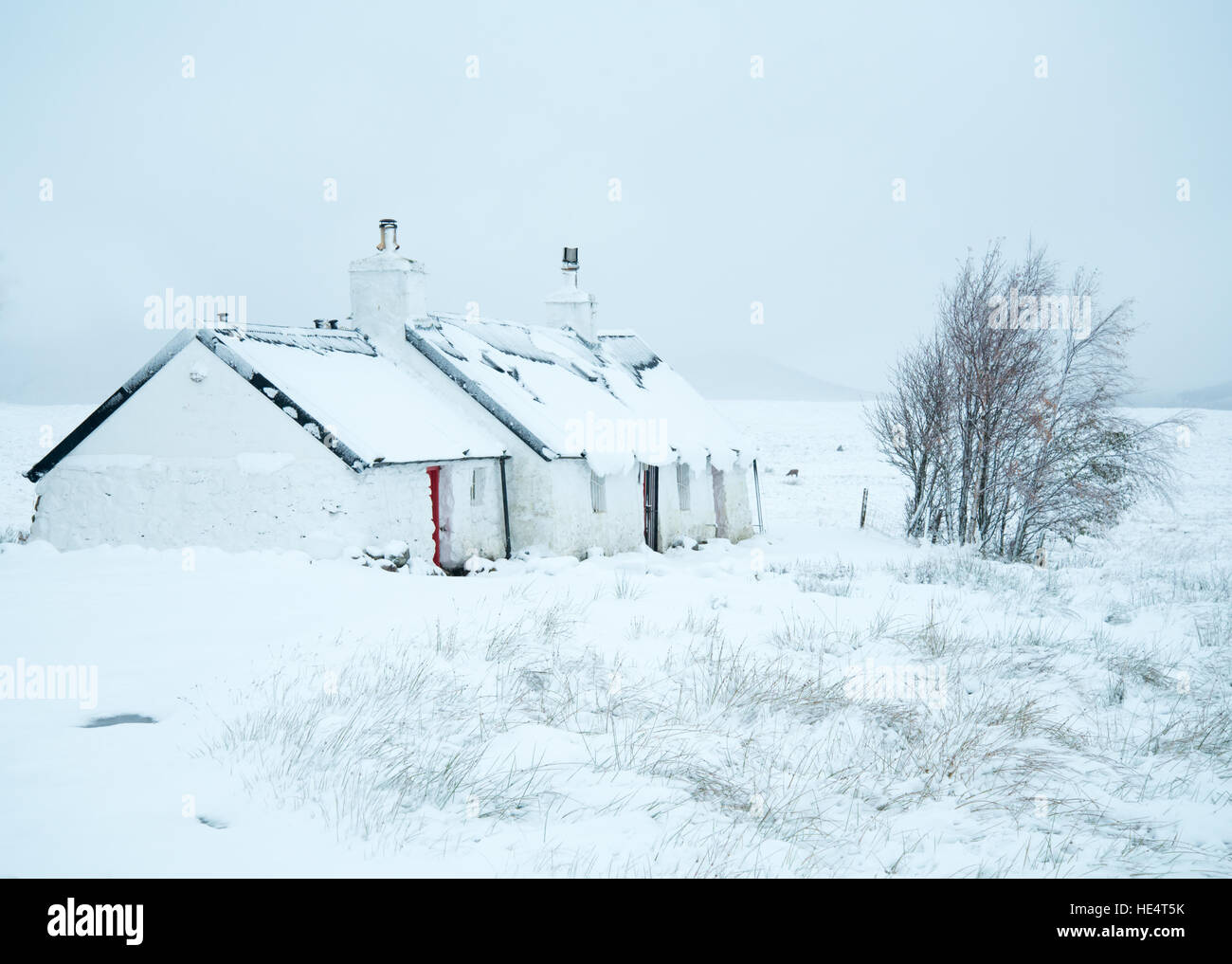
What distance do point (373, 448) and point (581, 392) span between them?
7094mm

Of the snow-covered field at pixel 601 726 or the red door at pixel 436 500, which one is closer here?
the snow-covered field at pixel 601 726

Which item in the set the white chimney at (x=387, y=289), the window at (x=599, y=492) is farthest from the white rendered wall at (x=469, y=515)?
the white chimney at (x=387, y=289)

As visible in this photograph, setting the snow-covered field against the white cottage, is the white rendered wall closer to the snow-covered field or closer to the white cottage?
the white cottage

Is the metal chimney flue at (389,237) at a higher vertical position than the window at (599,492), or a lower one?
higher

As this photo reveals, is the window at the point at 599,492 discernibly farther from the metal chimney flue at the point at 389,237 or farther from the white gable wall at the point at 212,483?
the metal chimney flue at the point at 389,237

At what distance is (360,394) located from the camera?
638 inches

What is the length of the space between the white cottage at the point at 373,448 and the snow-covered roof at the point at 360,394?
38 millimetres

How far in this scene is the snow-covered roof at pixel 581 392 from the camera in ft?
58.3

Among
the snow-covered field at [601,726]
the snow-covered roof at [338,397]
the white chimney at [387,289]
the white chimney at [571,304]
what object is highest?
the white chimney at [571,304]

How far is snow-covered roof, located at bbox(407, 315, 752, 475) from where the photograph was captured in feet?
58.3

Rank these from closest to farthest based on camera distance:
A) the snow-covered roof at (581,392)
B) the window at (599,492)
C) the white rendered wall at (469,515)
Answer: the white rendered wall at (469,515)
the snow-covered roof at (581,392)
the window at (599,492)

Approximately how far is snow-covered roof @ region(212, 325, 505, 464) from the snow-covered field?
2.70 m
